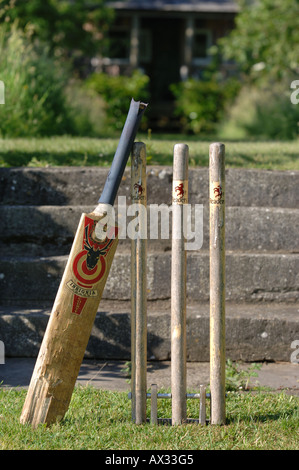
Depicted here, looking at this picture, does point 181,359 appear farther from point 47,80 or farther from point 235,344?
point 47,80

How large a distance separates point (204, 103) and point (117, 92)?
2.04 m

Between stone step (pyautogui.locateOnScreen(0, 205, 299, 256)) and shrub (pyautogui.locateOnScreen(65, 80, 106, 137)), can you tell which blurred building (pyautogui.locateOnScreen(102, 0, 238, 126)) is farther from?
stone step (pyautogui.locateOnScreen(0, 205, 299, 256))

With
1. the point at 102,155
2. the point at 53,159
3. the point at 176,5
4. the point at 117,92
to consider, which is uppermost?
the point at 176,5

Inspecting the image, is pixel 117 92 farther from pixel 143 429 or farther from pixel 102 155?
pixel 143 429

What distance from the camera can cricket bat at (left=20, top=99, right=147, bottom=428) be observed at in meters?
2.77

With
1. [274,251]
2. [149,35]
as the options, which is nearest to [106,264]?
[274,251]

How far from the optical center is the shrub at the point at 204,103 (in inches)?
539

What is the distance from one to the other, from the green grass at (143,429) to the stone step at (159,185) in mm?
1816

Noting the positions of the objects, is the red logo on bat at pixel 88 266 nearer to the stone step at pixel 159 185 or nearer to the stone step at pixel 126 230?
the stone step at pixel 126 230

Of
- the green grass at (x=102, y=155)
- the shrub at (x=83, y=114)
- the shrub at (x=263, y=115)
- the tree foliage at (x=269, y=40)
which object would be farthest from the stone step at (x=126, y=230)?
the tree foliage at (x=269, y=40)

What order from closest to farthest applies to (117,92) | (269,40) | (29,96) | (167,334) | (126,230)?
1. (167,334)
2. (126,230)
3. (29,96)
4. (269,40)
5. (117,92)

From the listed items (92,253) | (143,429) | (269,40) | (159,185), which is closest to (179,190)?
(92,253)

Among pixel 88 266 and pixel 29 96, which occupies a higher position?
pixel 29 96

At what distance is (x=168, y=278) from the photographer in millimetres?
4066
